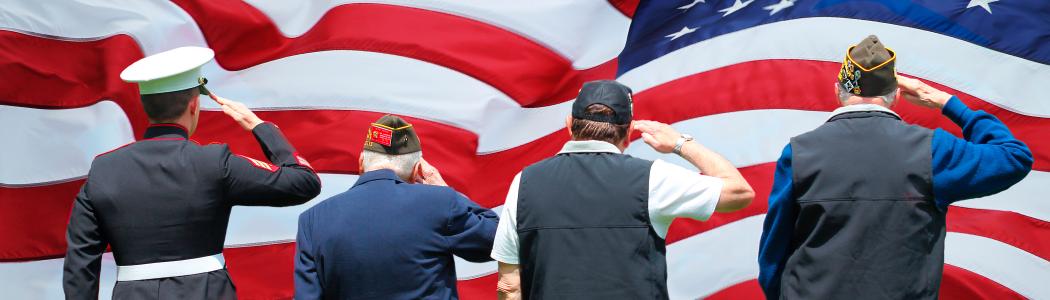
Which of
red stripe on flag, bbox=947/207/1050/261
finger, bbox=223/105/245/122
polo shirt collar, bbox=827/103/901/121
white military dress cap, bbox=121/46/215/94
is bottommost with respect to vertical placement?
red stripe on flag, bbox=947/207/1050/261

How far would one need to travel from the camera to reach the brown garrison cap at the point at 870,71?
3484mm

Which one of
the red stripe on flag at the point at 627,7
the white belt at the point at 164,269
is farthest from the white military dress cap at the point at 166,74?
the red stripe on flag at the point at 627,7

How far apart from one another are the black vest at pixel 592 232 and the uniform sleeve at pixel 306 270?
2.30 ft

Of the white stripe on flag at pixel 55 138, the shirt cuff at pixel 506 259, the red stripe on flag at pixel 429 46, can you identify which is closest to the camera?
the shirt cuff at pixel 506 259

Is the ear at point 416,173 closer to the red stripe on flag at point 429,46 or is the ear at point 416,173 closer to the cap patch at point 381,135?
the cap patch at point 381,135

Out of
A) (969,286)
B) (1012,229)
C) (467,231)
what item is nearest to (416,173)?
(467,231)

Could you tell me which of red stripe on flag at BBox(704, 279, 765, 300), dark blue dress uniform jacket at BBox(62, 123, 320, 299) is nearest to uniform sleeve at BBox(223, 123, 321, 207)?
dark blue dress uniform jacket at BBox(62, 123, 320, 299)

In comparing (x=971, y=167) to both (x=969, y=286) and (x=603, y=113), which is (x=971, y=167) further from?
(x=969, y=286)

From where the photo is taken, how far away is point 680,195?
10.3 feet

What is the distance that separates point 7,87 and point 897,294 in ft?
12.4

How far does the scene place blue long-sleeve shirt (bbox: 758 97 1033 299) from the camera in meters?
3.33

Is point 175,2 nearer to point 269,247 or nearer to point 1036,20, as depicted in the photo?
point 269,247

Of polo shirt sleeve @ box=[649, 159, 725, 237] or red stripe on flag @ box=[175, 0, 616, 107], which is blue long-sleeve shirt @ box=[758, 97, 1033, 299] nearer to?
polo shirt sleeve @ box=[649, 159, 725, 237]

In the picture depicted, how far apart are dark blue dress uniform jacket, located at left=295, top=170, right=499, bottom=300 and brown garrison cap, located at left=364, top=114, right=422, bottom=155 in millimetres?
84
